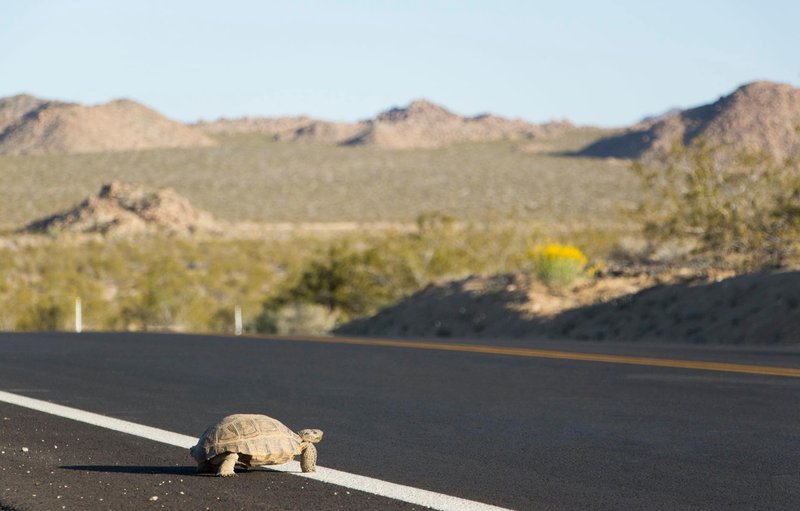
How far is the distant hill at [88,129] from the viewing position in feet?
360

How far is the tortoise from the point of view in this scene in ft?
24.0

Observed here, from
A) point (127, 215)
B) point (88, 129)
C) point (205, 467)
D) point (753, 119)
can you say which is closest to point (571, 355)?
point (205, 467)

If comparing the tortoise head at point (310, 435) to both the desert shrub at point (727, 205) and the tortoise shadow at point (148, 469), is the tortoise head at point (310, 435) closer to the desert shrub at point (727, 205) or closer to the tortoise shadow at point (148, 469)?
the tortoise shadow at point (148, 469)

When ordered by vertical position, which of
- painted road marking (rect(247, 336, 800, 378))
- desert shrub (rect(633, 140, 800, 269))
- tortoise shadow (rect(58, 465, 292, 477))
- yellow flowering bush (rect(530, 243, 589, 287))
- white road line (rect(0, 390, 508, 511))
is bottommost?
painted road marking (rect(247, 336, 800, 378))

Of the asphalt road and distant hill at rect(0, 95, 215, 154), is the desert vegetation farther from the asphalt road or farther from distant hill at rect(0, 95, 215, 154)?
distant hill at rect(0, 95, 215, 154)

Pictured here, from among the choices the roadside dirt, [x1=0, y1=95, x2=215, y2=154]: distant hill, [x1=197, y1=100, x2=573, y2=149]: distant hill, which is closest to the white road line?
the roadside dirt

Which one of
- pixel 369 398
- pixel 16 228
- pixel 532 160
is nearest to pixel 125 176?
pixel 16 228

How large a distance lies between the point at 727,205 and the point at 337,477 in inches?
867

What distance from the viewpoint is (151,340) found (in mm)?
21000

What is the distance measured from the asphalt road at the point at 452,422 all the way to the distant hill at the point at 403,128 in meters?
114

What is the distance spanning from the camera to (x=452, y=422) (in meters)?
10.1

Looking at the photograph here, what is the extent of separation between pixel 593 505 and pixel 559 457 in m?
1.62

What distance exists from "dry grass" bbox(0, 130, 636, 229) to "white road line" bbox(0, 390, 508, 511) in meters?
62.1

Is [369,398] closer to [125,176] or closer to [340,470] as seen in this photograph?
[340,470]
